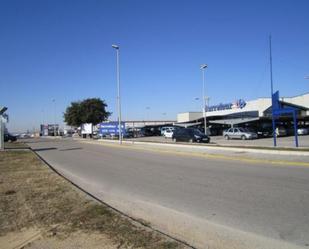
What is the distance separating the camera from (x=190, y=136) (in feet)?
146

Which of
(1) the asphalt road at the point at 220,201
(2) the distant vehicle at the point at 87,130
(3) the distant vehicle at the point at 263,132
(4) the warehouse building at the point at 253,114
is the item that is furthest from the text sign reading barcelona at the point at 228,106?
(1) the asphalt road at the point at 220,201

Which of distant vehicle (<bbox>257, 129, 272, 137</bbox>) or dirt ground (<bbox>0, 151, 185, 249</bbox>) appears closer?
dirt ground (<bbox>0, 151, 185, 249</bbox>)

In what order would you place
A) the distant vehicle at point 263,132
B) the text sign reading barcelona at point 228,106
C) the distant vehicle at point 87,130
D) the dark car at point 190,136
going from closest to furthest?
the dark car at point 190,136 → the distant vehicle at point 263,132 → the text sign reading barcelona at point 228,106 → the distant vehicle at point 87,130

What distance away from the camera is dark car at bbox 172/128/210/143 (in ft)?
143

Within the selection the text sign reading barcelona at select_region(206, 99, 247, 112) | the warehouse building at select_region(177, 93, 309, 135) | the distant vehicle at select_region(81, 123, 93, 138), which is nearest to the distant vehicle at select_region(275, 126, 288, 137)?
the warehouse building at select_region(177, 93, 309, 135)

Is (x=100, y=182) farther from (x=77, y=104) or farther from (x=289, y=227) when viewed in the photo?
(x=77, y=104)

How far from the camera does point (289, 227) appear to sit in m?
6.77

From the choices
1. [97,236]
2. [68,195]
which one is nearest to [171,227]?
[97,236]

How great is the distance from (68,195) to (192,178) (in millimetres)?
4839

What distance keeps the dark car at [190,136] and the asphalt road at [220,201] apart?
2748 centimetres

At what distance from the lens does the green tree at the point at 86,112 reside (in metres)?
98.9

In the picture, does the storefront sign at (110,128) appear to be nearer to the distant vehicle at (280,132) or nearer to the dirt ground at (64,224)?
the distant vehicle at (280,132)

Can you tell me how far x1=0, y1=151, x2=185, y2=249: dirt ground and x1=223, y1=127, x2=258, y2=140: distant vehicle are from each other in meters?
43.7

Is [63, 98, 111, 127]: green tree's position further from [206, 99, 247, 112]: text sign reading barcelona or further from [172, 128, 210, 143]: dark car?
[172, 128, 210, 143]: dark car
